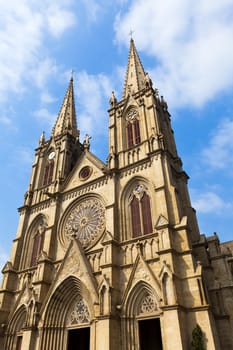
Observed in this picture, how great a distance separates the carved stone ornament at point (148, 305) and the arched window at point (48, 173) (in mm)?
17948

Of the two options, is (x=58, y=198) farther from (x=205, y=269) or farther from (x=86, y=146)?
(x=205, y=269)

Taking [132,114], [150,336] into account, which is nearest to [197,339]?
[150,336]

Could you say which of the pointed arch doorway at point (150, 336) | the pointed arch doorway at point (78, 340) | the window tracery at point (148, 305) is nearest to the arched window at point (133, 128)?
the window tracery at point (148, 305)

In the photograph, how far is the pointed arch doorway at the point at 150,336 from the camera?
19344 mm

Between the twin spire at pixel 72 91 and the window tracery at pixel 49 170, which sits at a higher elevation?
the twin spire at pixel 72 91

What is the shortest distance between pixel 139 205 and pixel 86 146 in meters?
11.5

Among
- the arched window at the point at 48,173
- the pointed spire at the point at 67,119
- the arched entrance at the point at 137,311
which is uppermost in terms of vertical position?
the pointed spire at the point at 67,119

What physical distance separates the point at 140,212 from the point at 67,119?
68.5ft

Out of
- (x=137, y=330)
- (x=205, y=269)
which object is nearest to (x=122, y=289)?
(x=137, y=330)

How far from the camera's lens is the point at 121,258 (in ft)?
63.6

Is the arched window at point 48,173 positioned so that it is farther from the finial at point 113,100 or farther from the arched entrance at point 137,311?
the arched entrance at point 137,311

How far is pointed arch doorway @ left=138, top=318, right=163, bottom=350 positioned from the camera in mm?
19344

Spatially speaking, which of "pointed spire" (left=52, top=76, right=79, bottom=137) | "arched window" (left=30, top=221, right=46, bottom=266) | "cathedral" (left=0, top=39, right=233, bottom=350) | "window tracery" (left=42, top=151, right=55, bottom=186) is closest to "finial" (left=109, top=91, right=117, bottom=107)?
"cathedral" (left=0, top=39, right=233, bottom=350)

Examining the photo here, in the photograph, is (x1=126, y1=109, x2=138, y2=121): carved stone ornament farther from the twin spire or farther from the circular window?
the circular window
